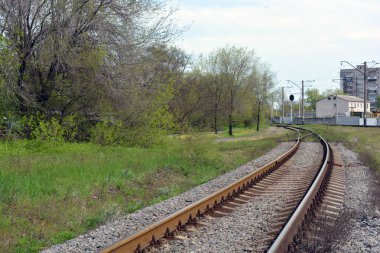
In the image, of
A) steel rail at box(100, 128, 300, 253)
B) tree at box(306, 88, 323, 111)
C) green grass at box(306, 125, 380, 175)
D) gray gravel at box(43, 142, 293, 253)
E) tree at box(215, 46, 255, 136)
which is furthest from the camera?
tree at box(306, 88, 323, 111)

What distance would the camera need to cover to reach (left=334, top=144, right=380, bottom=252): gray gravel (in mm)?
6638

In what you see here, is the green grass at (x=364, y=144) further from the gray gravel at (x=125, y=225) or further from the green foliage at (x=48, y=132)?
the green foliage at (x=48, y=132)

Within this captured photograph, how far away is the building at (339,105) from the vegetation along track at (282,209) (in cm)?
10819

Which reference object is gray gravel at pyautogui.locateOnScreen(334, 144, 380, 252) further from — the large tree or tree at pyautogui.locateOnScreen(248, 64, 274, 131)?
tree at pyautogui.locateOnScreen(248, 64, 274, 131)

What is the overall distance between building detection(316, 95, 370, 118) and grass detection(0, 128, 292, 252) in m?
106

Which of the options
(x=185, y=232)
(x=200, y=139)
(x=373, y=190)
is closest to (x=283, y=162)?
(x=200, y=139)

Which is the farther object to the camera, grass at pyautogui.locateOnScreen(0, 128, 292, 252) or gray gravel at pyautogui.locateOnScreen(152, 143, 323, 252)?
grass at pyautogui.locateOnScreen(0, 128, 292, 252)

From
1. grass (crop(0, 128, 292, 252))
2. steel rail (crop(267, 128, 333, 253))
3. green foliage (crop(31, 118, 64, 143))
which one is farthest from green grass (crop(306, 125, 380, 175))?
green foliage (crop(31, 118, 64, 143))

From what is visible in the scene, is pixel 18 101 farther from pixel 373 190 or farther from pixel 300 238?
pixel 300 238

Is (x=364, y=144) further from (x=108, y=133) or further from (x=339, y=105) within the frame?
(x=339, y=105)

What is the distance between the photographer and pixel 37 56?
20125 mm

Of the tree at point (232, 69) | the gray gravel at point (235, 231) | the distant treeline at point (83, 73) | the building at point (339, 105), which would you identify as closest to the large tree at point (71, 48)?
the distant treeline at point (83, 73)

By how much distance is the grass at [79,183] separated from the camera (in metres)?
8.00

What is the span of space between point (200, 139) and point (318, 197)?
8077mm
